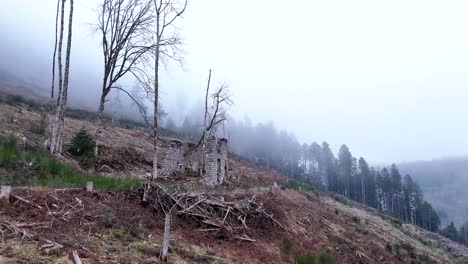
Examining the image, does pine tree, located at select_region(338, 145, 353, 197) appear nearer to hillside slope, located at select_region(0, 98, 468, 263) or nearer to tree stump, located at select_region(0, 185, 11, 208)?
hillside slope, located at select_region(0, 98, 468, 263)

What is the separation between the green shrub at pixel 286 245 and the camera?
1230cm

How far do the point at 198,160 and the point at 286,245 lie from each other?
15.0 meters

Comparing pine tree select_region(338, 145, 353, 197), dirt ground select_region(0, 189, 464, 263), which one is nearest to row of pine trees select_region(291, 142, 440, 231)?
pine tree select_region(338, 145, 353, 197)

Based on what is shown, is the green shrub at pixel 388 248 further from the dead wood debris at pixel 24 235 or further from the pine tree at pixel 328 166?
the pine tree at pixel 328 166

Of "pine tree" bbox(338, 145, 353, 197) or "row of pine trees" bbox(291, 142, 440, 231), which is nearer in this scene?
"row of pine trees" bbox(291, 142, 440, 231)

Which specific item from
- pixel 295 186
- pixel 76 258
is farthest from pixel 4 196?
pixel 295 186

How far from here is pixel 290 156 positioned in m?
106

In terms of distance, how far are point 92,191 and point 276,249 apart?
218 inches

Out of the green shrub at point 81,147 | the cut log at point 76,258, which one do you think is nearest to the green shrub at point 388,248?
the green shrub at point 81,147

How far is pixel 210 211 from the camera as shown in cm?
1205

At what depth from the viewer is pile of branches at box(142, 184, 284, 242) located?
11242 mm

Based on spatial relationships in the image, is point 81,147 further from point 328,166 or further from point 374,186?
point 328,166

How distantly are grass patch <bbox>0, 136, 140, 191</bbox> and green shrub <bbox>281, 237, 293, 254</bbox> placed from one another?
4.79 meters

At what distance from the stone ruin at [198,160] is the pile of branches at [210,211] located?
8.81 meters
